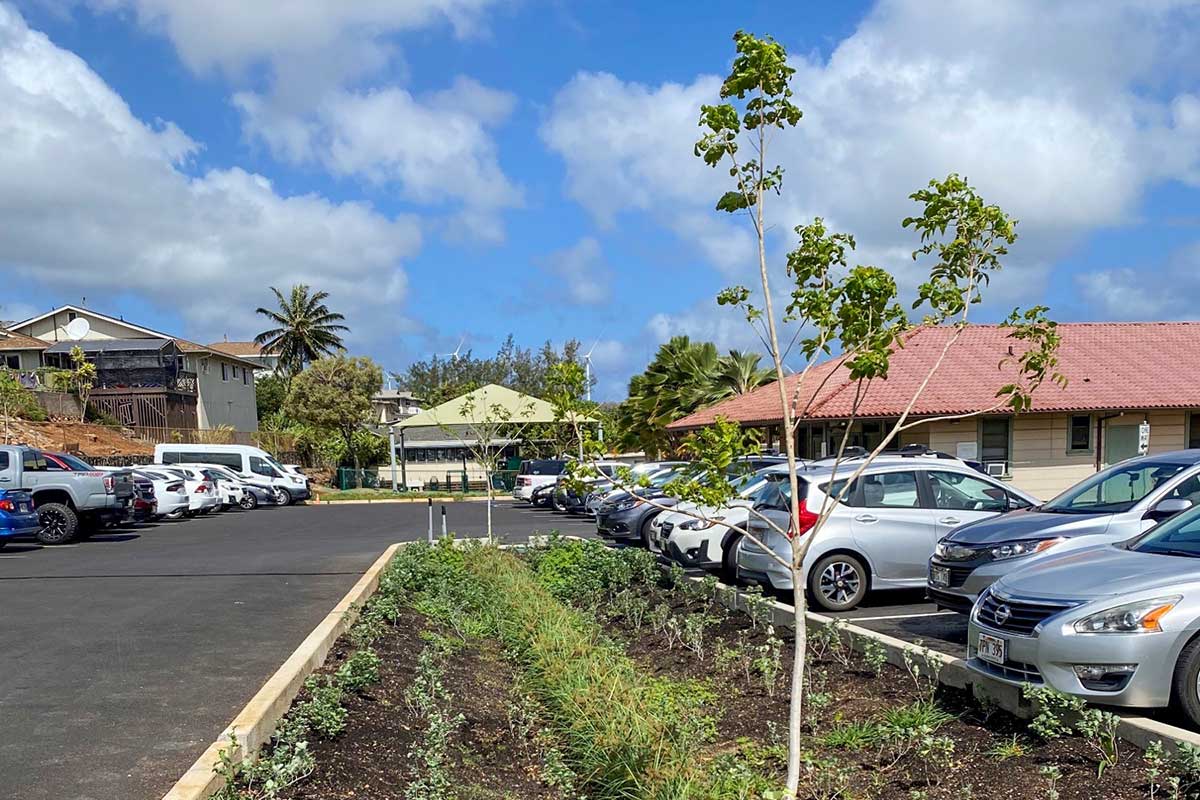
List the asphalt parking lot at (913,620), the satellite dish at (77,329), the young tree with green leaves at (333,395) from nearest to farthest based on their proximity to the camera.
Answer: the asphalt parking lot at (913,620), the satellite dish at (77,329), the young tree with green leaves at (333,395)

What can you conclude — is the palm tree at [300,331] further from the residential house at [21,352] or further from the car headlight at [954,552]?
the car headlight at [954,552]

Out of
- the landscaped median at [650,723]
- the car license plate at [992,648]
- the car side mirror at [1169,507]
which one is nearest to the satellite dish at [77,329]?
the landscaped median at [650,723]

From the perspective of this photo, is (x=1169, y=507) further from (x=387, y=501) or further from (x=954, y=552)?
(x=387, y=501)

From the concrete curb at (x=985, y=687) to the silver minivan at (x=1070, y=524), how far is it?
1132 mm

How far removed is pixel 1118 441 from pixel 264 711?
72.7 ft

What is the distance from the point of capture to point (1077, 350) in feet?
85.0

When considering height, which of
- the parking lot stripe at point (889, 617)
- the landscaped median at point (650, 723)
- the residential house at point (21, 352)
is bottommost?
the parking lot stripe at point (889, 617)

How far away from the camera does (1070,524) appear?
8.37 meters

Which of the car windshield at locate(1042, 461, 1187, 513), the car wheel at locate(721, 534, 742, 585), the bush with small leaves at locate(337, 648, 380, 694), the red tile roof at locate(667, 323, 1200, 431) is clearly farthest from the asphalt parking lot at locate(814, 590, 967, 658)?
the red tile roof at locate(667, 323, 1200, 431)

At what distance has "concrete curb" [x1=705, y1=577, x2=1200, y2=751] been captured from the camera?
16.6ft

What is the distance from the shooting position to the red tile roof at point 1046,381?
22.0m

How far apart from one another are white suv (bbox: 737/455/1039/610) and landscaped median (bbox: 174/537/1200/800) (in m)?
1.01

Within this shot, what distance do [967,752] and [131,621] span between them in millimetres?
8294

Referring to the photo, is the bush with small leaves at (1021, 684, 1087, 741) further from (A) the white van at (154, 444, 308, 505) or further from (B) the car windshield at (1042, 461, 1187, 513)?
(A) the white van at (154, 444, 308, 505)
